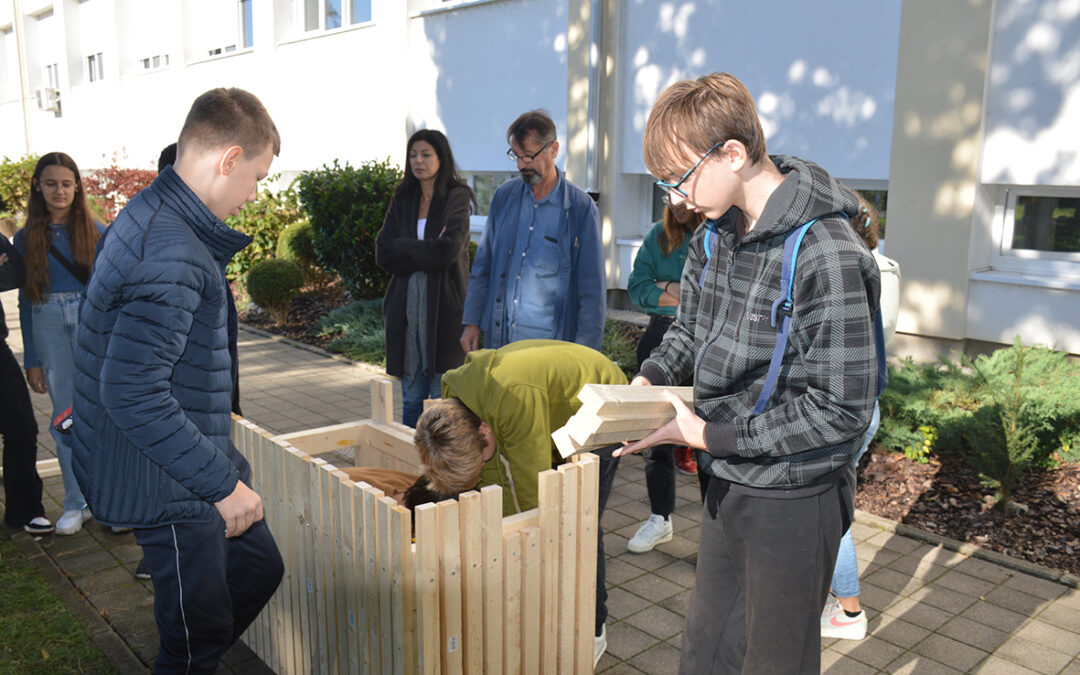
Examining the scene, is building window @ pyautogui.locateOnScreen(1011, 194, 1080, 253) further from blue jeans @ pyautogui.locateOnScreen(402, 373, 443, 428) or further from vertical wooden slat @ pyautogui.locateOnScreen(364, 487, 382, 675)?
vertical wooden slat @ pyautogui.locateOnScreen(364, 487, 382, 675)

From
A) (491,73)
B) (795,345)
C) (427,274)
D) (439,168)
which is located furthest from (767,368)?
(491,73)

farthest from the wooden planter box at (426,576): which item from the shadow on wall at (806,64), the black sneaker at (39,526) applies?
the shadow on wall at (806,64)

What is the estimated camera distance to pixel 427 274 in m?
5.43

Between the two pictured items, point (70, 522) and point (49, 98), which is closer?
point (70, 522)

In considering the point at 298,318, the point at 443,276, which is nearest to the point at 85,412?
the point at 443,276

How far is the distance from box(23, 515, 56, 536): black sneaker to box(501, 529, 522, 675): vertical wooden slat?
3.36 meters

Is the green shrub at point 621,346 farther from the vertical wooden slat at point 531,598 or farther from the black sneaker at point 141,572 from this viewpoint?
the vertical wooden slat at point 531,598

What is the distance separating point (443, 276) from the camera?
545 centimetres

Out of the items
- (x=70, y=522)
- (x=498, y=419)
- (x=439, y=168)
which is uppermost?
(x=439, y=168)

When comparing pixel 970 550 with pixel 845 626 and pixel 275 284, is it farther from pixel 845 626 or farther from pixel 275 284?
pixel 275 284

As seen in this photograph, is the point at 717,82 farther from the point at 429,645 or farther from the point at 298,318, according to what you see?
the point at 298,318

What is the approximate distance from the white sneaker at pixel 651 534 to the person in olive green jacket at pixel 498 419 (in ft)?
5.53

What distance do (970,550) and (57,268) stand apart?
17.3 feet

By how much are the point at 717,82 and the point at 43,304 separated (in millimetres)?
4254
